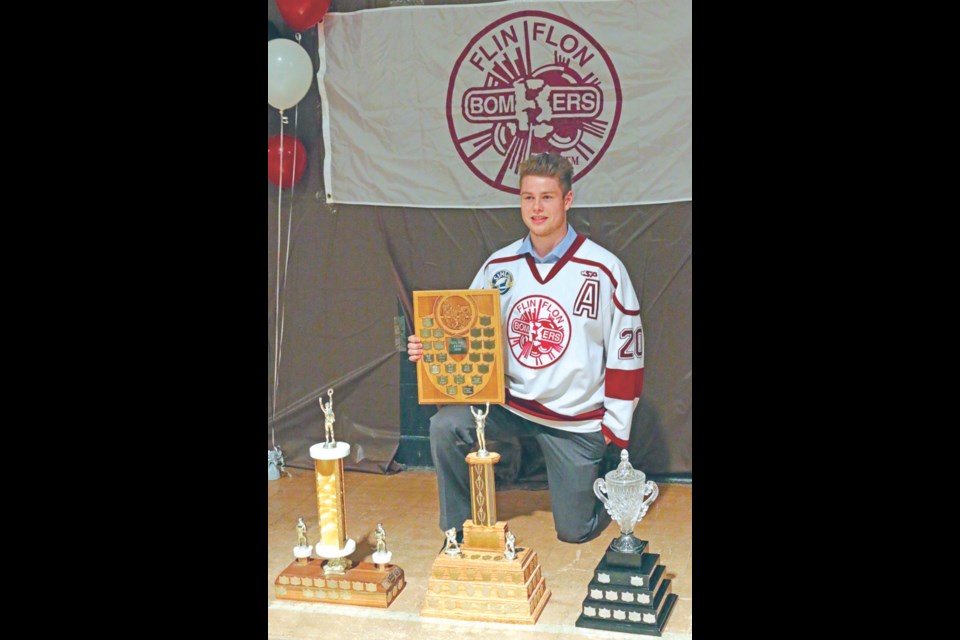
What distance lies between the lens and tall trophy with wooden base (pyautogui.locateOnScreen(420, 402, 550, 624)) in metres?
4.35

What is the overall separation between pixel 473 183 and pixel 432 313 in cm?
84

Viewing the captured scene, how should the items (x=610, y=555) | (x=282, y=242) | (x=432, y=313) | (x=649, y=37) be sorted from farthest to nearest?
1. (x=282, y=242)
2. (x=649, y=37)
3. (x=432, y=313)
4. (x=610, y=555)

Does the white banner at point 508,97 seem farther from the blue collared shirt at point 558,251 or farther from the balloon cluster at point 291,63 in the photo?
the blue collared shirt at point 558,251

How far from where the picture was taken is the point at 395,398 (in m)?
5.84

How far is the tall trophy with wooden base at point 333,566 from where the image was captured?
4504 millimetres

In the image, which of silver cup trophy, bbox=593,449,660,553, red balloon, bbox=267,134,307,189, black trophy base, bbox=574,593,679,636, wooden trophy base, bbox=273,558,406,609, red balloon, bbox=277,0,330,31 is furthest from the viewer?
red balloon, bbox=267,134,307,189

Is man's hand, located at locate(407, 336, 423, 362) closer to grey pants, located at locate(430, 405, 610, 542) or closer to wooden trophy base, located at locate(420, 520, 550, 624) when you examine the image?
grey pants, located at locate(430, 405, 610, 542)

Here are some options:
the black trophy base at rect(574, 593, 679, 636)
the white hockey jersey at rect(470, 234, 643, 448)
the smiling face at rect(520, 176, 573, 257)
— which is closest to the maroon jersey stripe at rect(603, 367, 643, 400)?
the white hockey jersey at rect(470, 234, 643, 448)

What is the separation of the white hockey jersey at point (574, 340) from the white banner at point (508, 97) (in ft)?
1.35

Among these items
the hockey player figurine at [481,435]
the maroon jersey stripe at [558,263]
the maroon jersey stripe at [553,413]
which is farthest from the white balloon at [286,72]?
the hockey player figurine at [481,435]

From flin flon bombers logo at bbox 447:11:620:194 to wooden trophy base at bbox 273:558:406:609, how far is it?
1875 millimetres

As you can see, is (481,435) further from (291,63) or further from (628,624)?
(291,63)
